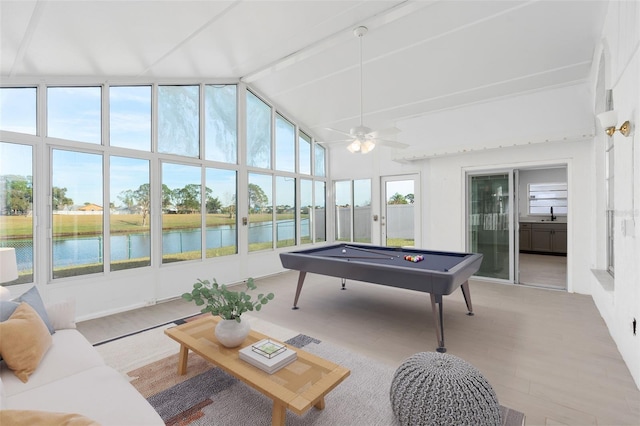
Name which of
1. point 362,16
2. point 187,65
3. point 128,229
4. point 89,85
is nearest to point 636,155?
point 362,16

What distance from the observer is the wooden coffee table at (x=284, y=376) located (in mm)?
1578

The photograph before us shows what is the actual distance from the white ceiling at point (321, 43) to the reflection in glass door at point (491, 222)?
153 cm

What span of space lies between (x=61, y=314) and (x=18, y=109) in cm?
258

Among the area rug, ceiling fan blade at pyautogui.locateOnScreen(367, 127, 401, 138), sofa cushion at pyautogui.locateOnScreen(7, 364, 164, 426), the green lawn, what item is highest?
ceiling fan blade at pyautogui.locateOnScreen(367, 127, 401, 138)

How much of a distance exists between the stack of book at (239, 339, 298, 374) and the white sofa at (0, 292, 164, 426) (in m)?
0.56

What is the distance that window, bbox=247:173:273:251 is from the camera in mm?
5957

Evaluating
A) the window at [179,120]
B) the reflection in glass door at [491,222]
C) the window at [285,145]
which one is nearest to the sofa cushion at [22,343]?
the window at [179,120]

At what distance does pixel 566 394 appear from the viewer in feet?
7.20

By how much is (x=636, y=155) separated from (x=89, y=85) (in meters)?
5.74

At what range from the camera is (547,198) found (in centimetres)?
837

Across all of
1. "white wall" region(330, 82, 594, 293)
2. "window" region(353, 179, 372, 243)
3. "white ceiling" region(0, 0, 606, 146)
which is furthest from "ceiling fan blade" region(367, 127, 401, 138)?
"window" region(353, 179, 372, 243)

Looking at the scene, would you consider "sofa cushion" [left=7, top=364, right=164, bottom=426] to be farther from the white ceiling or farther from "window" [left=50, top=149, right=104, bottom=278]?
the white ceiling

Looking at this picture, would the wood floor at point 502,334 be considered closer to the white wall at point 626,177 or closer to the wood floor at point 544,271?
the white wall at point 626,177

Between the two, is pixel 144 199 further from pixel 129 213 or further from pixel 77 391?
pixel 77 391
